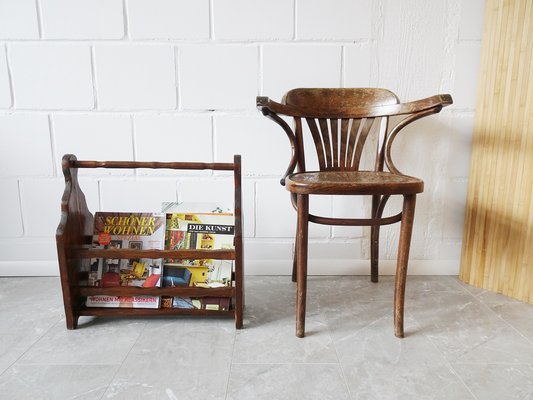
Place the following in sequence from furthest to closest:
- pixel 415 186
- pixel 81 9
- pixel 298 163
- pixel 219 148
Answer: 1. pixel 219 148
2. pixel 81 9
3. pixel 298 163
4. pixel 415 186

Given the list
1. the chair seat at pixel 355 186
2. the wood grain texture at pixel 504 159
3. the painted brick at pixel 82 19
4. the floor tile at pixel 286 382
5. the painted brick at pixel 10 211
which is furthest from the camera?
the painted brick at pixel 10 211

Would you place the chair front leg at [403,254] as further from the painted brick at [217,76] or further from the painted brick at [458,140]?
the painted brick at [217,76]

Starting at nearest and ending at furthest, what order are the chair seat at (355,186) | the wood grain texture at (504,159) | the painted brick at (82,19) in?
the chair seat at (355,186) → the wood grain texture at (504,159) → the painted brick at (82,19)

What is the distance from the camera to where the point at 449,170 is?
1530mm

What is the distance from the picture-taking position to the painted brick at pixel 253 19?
4.61 ft

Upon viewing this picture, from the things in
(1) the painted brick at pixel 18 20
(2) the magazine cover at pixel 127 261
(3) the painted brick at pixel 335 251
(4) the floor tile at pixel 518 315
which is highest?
(1) the painted brick at pixel 18 20

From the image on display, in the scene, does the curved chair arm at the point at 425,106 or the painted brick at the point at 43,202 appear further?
the painted brick at the point at 43,202

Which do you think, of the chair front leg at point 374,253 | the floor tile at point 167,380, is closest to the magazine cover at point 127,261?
the floor tile at point 167,380

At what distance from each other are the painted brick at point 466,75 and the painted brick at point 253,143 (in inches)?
29.2

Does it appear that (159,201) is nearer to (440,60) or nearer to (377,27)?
(377,27)

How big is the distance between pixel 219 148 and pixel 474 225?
1.11 meters

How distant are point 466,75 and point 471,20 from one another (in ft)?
0.69

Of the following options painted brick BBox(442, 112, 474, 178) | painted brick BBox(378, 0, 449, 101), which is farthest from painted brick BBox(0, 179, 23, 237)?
painted brick BBox(442, 112, 474, 178)

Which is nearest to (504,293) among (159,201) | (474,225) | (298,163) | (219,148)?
(474,225)
